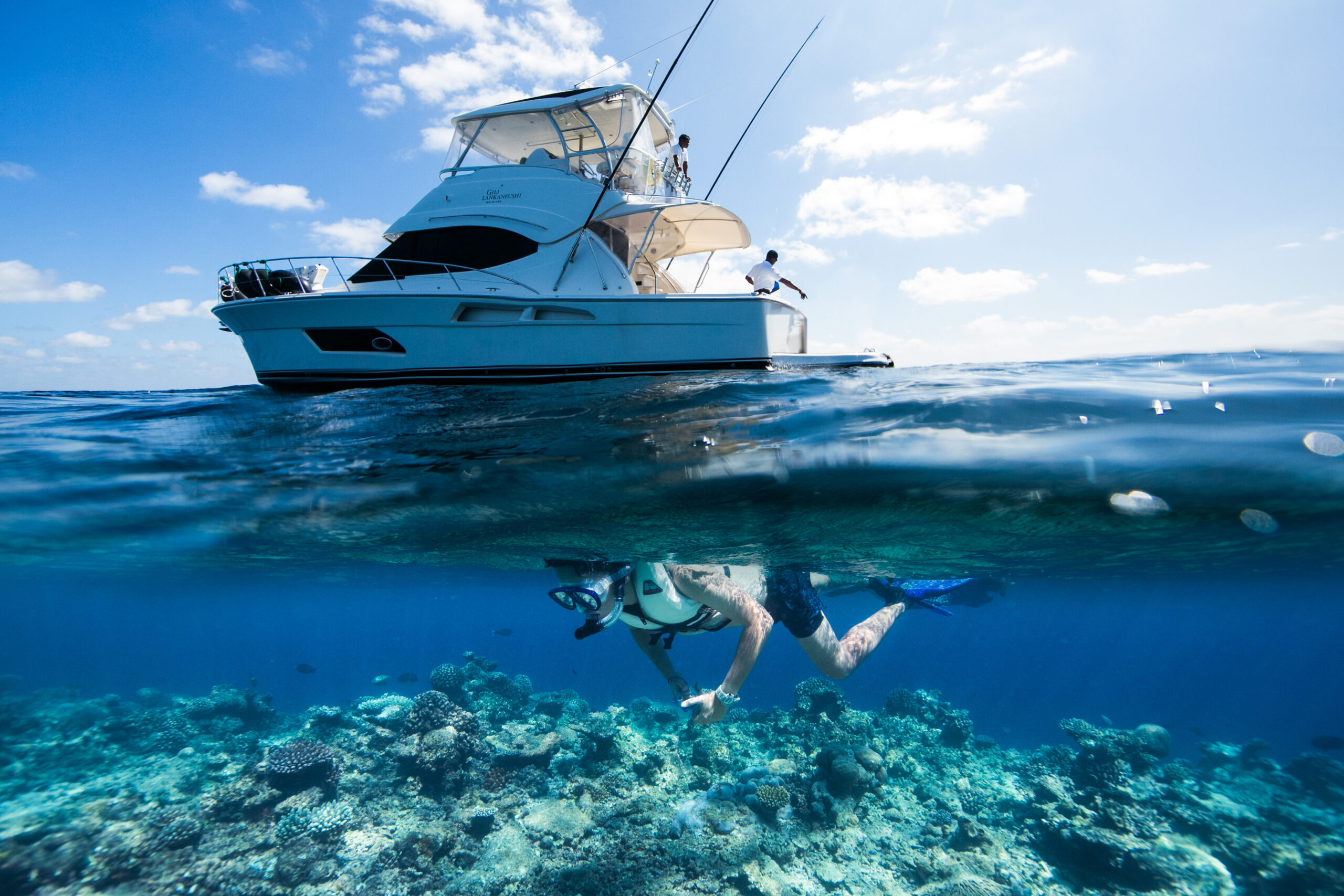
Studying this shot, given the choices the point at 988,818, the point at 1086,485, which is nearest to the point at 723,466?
the point at 1086,485

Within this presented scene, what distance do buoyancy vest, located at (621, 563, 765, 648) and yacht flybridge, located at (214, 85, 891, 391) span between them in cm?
361

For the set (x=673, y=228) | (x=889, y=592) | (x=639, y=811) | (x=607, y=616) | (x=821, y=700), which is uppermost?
(x=673, y=228)

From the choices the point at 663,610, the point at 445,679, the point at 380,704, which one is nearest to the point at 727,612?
the point at 663,610

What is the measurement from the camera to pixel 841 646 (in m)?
8.21

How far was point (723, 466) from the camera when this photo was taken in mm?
4891

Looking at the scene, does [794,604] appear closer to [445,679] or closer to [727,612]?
[727,612]

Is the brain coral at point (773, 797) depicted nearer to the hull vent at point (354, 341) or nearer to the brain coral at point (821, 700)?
the brain coral at point (821, 700)

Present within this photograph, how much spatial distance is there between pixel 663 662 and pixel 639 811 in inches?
169

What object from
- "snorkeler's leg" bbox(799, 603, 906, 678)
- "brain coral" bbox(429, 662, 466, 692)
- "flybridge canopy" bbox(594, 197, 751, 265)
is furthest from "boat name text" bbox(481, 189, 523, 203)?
"brain coral" bbox(429, 662, 466, 692)

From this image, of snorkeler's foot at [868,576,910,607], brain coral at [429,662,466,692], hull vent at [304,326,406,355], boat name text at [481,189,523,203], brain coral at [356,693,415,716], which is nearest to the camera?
hull vent at [304,326,406,355]

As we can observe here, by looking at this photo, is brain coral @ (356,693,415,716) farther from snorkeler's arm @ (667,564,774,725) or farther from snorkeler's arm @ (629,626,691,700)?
snorkeler's arm @ (667,564,774,725)

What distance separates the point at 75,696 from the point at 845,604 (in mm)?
40481

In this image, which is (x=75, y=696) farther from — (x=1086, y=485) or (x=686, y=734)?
(x=1086, y=485)

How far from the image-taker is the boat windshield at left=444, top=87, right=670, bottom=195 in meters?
9.75
